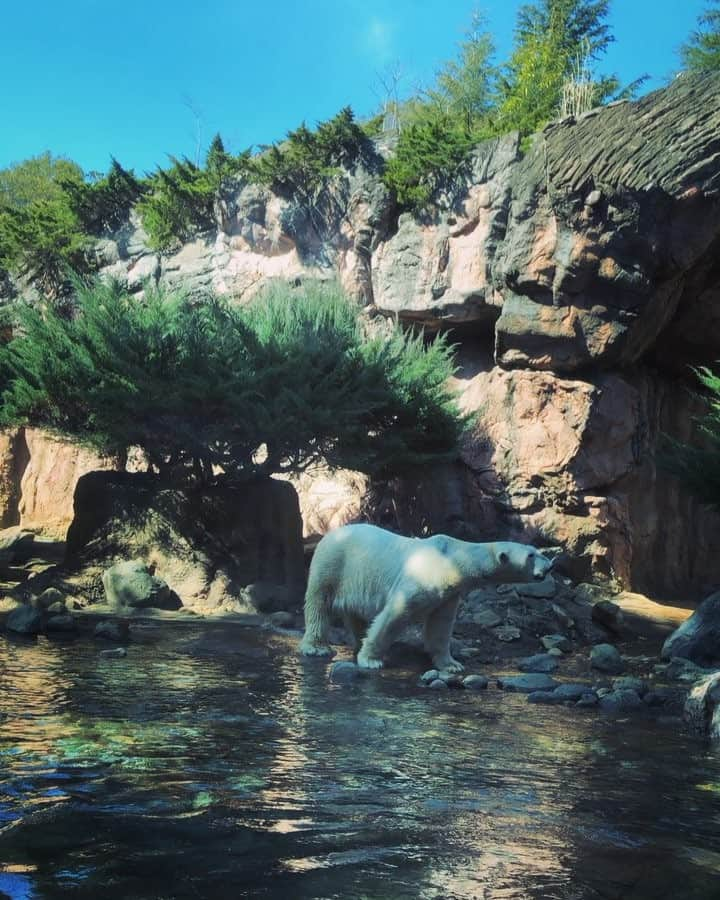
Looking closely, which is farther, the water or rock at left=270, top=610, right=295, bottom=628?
rock at left=270, top=610, right=295, bottom=628

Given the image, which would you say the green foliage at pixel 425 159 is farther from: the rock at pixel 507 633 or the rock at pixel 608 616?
the rock at pixel 507 633

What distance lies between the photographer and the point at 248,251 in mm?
20531

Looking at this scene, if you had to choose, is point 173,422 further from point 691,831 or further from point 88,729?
point 691,831

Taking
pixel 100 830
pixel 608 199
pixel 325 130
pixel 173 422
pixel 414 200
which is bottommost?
pixel 100 830

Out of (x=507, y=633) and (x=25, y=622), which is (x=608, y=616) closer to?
(x=507, y=633)

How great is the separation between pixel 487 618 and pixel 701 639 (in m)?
2.36

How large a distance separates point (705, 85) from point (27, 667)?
495 inches

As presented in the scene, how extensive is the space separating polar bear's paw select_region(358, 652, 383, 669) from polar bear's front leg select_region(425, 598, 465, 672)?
0.49 metres

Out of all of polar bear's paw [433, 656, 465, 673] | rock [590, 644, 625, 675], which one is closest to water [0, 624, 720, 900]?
polar bear's paw [433, 656, 465, 673]

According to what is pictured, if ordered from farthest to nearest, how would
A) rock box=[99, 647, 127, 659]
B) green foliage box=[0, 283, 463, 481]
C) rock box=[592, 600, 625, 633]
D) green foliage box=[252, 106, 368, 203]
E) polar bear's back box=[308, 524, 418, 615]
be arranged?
green foliage box=[252, 106, 368, 203], green foliage box=[0, 283, 463, 481], rock box=[592, 600, 625, 633], polar bear's back box=[308, 524, 418, 615], rock box=[99, 647, 127, 659]

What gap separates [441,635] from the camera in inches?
290

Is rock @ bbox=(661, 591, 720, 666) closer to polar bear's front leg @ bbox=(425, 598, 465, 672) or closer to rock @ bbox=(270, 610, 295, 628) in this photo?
polar bear's front leg @ bbox=(425, 598, 465, 672)

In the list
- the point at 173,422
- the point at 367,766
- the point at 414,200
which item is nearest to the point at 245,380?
the point at 173,422

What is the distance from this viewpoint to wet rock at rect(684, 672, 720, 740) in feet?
17.4
